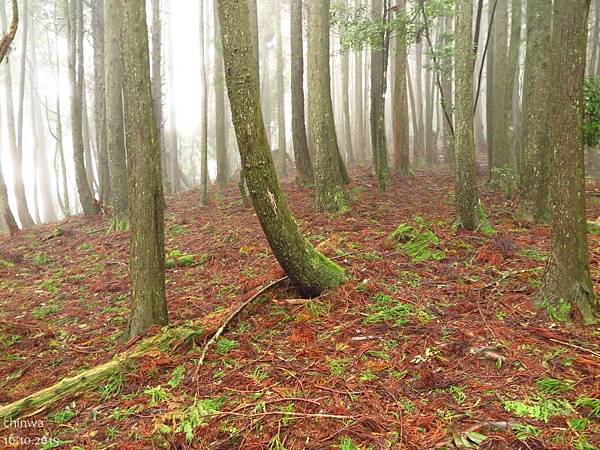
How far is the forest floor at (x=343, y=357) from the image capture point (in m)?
3.14

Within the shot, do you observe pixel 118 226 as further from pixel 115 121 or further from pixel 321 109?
pixel 321 109

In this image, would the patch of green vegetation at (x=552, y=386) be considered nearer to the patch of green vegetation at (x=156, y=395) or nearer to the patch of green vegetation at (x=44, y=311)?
the patch of green vegetation at (x=156, y=395)

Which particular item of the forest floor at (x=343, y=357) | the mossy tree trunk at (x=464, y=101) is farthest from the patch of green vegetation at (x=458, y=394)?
the mossy tree trunk at (x=464, y=101)

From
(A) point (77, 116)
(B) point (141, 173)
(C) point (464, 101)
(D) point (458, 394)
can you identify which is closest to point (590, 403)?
(D) point (458, 394)

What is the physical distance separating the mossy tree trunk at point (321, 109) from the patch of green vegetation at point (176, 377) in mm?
5571

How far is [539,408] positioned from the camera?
3.15 metres

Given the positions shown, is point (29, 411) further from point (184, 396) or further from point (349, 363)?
point (349, 363)

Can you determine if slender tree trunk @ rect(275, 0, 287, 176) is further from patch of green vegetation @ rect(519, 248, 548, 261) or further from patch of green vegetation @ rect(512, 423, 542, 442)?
patch of green vegetation @ rect(512, 423, 542, 442)

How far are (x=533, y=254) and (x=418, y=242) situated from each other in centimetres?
164

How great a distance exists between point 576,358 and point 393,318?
1.70 meters

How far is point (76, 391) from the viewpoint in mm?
3953

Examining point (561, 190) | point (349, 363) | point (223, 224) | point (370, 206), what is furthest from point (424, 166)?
point (349, 363)

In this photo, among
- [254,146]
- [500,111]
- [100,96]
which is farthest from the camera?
[100,96]

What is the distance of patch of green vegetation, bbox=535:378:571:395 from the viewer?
10.9 feet
